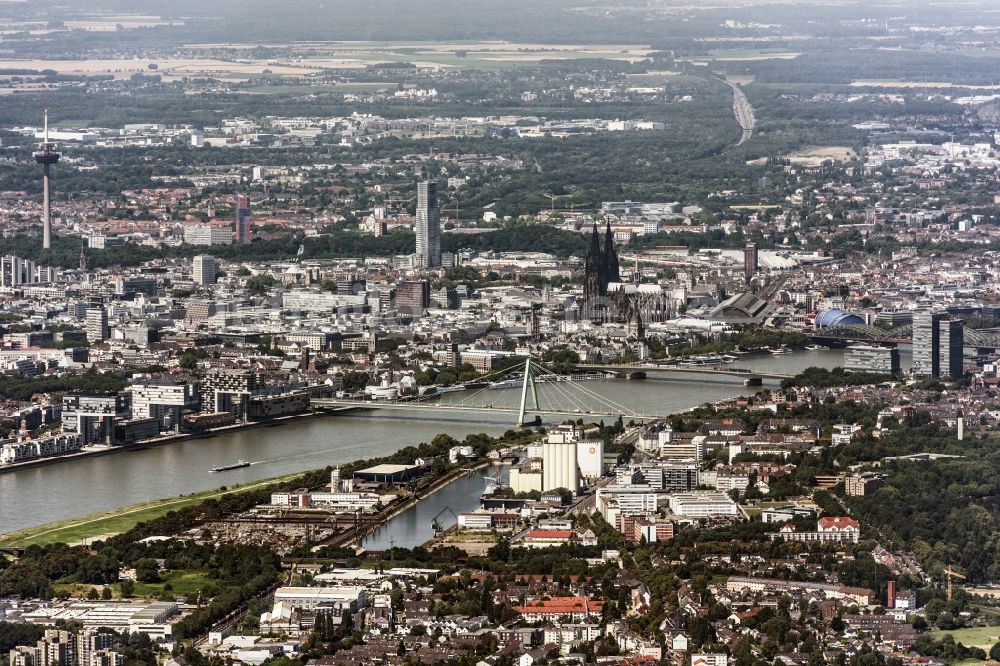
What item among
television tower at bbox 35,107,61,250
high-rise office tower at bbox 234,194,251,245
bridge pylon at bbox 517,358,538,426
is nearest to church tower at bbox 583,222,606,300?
bridge pylon at bbox 517,358,538,426

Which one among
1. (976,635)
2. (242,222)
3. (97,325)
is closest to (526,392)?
(97,325)

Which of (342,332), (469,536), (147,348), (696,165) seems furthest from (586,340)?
(696,165)

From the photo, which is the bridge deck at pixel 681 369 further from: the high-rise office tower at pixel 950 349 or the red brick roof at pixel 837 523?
the red brick roof at pixel 837 523

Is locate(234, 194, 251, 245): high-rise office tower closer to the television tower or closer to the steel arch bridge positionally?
the television tower

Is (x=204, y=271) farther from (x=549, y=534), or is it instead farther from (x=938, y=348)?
(x=549, y=534)

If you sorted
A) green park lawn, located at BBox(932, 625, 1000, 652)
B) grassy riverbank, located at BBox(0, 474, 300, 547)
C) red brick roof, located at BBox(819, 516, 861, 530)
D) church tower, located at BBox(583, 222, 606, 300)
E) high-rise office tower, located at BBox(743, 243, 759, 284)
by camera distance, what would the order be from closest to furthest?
green park lawn, located at BBox(932, 625, 1000, 652), red brick roof, located at BBox(819, 516, 861, 530), grassy riverbank, located at BBox(0, 474, 300, 547), church tower, located at BBox(583, 222, 606, 300), high-rise office tower, located at BBox(743, 243, 759, 284)
